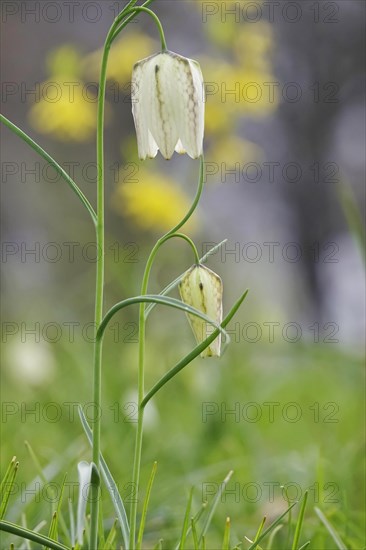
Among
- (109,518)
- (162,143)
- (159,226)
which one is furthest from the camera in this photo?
(159,226)

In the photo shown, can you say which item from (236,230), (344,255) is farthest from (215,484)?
(236,230)

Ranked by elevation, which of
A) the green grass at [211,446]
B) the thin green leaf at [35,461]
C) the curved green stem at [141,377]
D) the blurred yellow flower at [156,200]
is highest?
the blurred yellow flower at [156,200]

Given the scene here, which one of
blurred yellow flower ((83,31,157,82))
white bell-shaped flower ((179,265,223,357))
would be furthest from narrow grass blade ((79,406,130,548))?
blurred yellow flower ((83,31,157,82))

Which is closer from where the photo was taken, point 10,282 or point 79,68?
point 79,68

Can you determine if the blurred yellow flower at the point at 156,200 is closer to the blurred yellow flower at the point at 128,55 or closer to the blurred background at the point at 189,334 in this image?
the blurred background at the point at 189,334

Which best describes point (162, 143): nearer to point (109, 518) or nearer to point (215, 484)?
point (109, 518)

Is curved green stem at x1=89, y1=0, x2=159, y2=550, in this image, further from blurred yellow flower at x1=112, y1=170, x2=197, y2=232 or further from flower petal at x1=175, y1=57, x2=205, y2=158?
blurred yellow flower at x1=112, y1=170, x2=197, y2=232

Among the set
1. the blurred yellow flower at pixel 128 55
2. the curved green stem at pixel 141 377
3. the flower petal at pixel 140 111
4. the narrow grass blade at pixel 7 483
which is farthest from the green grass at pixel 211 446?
the blurred yellow flower at pixel 128 55

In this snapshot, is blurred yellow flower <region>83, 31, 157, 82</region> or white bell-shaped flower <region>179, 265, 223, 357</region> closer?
white bell-shaped flower <region>179, 265, 223, 357</region>

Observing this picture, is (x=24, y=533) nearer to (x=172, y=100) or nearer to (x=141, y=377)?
(x=141, y=377)
